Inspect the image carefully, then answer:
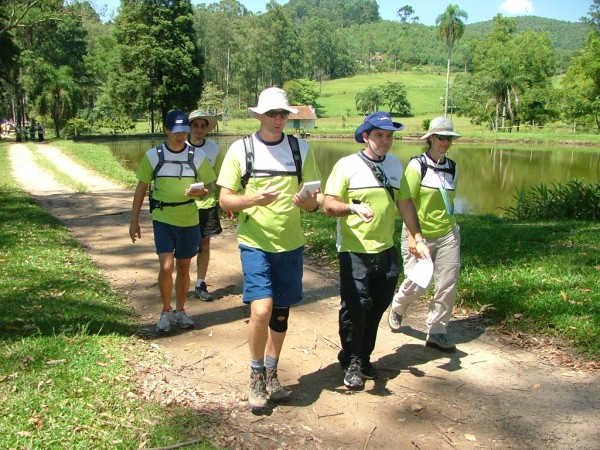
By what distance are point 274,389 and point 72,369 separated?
4.84ft

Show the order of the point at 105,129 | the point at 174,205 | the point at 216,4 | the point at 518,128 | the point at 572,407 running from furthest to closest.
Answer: the point at 216,4 < the point at 518,128 < the point at 105,129 < the point at 174,205 < the point at 572,407

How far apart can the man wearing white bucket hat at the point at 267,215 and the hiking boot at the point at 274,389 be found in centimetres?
7

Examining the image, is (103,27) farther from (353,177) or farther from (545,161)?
(353,177)

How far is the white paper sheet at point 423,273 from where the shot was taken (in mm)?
→ 4266

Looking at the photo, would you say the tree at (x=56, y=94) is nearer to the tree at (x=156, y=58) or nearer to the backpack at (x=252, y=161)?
the tree at (x=156, y=58)

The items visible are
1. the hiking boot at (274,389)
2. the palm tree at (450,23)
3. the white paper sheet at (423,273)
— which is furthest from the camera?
the palm tree at (450,23)

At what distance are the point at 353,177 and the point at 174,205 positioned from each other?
6.01ft

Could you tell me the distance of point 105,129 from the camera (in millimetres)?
53781

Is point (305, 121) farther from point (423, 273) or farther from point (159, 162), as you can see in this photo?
point (423, 273)

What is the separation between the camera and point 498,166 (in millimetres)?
33312

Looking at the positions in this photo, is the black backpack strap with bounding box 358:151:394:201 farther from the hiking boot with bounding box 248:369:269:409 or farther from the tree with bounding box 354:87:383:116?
the tree with bounding box 354:87:383:116

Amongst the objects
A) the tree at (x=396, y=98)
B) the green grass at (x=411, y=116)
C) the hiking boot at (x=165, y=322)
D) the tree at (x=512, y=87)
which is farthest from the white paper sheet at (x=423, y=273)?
the tree at (x=396, y=98)

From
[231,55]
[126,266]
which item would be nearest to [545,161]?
[126,266]

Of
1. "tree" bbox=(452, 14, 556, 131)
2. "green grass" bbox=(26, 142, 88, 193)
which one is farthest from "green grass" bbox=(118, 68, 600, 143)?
"green grass" bbox=(26, 142, 88, 193)
